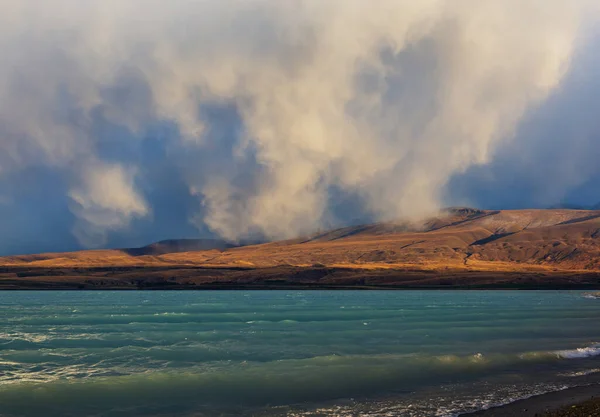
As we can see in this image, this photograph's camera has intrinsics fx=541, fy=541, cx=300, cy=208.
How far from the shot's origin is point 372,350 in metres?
46.8

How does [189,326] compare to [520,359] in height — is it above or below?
above

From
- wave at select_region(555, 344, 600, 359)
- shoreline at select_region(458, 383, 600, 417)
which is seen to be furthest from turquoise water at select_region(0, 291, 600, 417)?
shoreline at select_region(458, 383, 600, 417)

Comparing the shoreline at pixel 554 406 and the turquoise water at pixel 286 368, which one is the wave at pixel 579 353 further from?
the shoreline at pixel 554 406

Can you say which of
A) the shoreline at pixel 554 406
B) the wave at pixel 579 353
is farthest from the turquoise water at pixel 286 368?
the shoreline at pixel 554 406

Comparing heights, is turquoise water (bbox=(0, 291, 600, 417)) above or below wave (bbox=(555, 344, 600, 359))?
above

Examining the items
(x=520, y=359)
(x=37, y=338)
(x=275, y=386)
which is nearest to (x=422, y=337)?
(x=520, y=359)

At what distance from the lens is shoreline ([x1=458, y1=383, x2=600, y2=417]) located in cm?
2355

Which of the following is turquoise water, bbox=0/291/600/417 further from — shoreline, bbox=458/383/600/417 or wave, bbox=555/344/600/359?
shoreline, bbox=458/383/600/417

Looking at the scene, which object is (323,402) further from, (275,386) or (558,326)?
(558,326)

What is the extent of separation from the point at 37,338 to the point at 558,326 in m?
60.7

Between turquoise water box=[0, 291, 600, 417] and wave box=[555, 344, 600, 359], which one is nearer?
turquoise water box=[0, 291, 600, 417]

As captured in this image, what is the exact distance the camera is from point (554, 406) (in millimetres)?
25344

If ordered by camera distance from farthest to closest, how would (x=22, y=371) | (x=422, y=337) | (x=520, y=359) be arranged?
(x=422, y=337) → (x=520, y=359) → (x=22, y=371)

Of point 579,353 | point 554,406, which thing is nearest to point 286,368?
point 554,406
